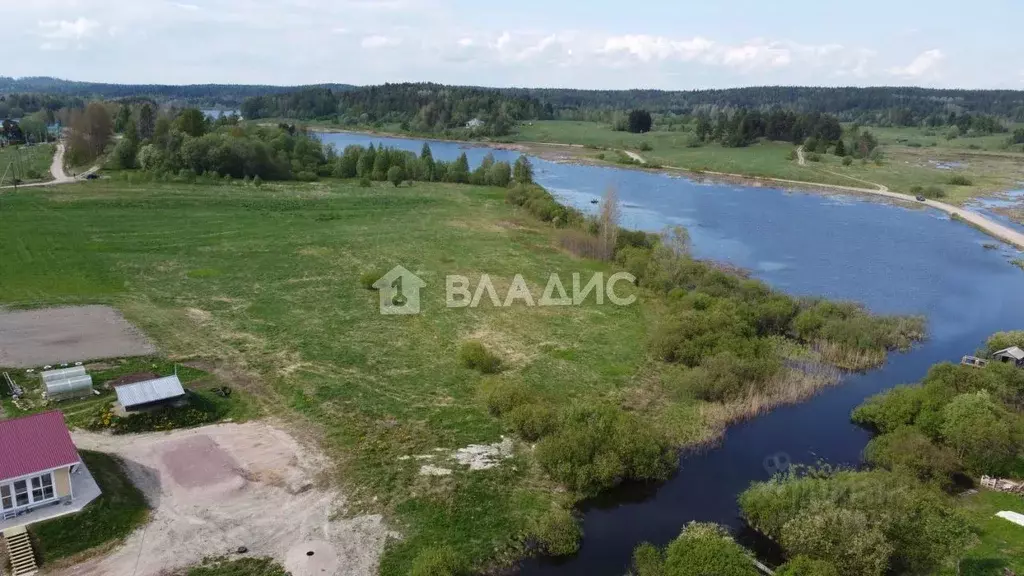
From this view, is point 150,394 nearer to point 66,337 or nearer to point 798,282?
point 66,337

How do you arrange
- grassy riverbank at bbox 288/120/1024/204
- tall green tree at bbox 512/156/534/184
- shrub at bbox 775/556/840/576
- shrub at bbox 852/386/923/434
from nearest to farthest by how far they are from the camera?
shrub at bbox 775/556/840/576, shrub at bbox 852/386/923/434, tall green tree at bbox 512/156/534/184, grassy riverbank at bbox 288/120/1024/204

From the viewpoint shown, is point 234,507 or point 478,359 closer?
point 234,507

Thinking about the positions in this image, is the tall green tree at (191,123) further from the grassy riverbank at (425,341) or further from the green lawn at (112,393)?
the green lawn at (112,393)

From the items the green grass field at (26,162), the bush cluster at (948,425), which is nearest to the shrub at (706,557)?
the bush cluster at (948,425)

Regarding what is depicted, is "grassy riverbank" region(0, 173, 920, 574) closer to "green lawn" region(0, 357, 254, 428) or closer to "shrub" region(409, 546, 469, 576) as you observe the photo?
"shrub" region(409, 546, 469, 576)

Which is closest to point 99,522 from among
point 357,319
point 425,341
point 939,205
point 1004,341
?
point 425,341

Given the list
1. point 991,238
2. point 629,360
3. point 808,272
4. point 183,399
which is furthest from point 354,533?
point 991,238

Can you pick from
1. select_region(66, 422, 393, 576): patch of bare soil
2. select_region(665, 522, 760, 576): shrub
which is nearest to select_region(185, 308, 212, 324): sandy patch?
select_region(66, 422, 393, 576): patch of bare soil

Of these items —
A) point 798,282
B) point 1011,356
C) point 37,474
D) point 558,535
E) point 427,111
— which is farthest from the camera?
point 427,111
